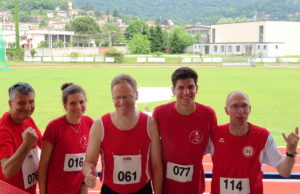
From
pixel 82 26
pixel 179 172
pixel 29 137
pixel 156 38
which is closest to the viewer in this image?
pixel 29 137

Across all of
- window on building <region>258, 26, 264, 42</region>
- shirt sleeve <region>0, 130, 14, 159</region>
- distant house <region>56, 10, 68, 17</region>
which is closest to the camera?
shirt sleeve <region>0, 130, 14, 159</region>

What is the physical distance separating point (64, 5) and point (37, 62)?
127962 mm

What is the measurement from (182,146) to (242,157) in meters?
0.46

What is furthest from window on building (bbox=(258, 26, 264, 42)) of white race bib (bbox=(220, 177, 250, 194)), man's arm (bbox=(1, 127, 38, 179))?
man's arm (bbox=(1, 127, 38, 179))

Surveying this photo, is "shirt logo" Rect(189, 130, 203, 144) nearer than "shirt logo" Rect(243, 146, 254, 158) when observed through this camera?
No

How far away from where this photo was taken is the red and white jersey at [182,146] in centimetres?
278

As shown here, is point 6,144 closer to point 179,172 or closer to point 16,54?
point 179,172

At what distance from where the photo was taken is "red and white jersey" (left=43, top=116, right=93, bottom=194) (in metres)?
2.76

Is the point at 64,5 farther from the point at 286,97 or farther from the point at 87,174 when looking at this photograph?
the point at 87,174

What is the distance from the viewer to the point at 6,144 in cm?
251

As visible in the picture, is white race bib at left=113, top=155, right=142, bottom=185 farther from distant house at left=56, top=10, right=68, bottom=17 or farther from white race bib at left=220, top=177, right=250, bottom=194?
distant house at left=56, top=10, right=68, bottom=17

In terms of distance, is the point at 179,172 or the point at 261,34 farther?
the point at 261,34

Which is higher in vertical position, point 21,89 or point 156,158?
point 21,89

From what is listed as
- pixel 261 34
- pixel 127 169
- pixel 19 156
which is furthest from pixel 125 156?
pixel 261 34
